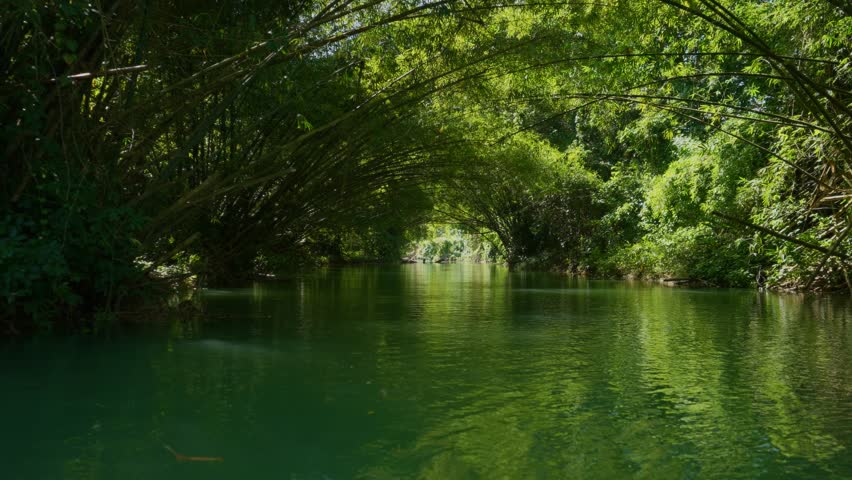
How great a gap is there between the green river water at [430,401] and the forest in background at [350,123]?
913 millimetres

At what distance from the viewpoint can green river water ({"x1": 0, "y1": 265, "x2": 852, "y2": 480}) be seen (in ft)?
7.61

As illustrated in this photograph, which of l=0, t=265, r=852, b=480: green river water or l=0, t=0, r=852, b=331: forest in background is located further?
l=0, t=0, r=852, b=331: forest in background

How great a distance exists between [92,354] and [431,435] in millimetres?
2613

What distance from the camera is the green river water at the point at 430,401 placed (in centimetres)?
232

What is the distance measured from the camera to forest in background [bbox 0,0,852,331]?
178 inches

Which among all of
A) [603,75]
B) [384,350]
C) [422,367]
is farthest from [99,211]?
[603,75]

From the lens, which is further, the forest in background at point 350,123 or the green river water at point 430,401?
the forest in background at point 350,123

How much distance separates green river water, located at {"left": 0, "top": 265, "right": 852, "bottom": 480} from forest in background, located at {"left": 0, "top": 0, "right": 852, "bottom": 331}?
913mm

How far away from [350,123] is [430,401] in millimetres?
5068

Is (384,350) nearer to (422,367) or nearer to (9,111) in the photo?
(422,367)

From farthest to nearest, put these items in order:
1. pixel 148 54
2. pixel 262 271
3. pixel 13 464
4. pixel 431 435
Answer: pixel 262 271, pixel 148 54, pixel 431 435, pixel 13 464

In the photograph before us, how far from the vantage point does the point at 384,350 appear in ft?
15.0

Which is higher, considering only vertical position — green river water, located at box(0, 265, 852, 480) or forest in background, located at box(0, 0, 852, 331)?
forest in background, located at box(0, 0, 852, 331)

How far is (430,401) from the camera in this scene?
316 cm
